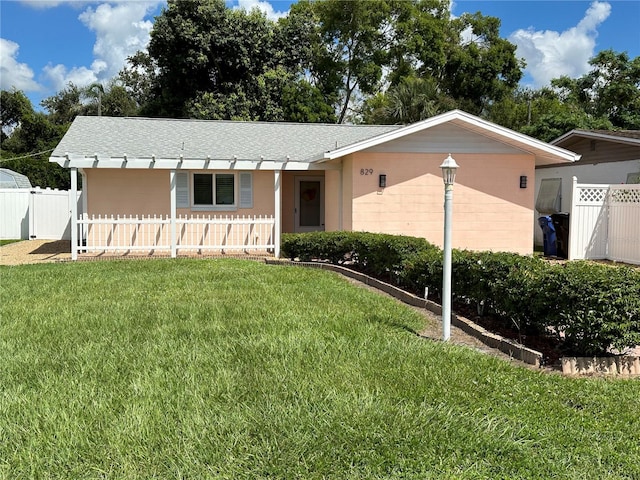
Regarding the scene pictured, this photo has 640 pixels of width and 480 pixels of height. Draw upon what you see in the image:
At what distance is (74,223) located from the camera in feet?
41.8

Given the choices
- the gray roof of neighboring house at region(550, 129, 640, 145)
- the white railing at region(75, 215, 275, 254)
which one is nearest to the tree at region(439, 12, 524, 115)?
the gray roof of neighboring house at region(550, 129, 640, 145)

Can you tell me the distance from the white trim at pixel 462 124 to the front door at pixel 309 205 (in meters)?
3.80

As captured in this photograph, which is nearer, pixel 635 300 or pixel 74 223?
pixel 635 300

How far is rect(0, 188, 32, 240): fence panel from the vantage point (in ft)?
64.0

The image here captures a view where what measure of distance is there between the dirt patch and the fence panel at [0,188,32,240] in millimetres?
1574

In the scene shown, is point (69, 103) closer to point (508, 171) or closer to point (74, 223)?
point (74, 223)

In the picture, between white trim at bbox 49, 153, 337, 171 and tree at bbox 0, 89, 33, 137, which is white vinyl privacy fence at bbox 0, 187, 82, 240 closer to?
white trim at bbox 49, 153, 337, 171

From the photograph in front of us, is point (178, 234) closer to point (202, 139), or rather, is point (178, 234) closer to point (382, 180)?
point (202, 139)

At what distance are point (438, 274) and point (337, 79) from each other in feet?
103

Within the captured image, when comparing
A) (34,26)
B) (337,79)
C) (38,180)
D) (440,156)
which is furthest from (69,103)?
(440,156)

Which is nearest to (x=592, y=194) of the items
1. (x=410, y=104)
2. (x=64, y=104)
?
(x=410, y=104)

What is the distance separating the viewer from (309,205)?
17.0 metres

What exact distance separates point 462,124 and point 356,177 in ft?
10.2

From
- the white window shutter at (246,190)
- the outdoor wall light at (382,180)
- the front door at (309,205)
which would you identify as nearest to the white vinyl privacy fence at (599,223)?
the outdoor wall light at (382,180)
